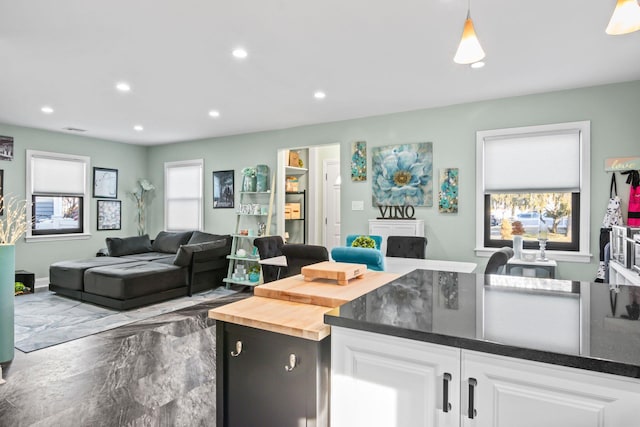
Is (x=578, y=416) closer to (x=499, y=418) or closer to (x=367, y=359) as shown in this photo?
(x=499, y=418)

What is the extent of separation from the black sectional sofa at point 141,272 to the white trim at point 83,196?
31.2 inches

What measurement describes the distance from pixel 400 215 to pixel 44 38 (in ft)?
13.6

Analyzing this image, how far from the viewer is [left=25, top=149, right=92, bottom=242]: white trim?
6.00 m

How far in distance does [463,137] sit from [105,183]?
21.1ft

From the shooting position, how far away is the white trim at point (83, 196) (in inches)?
236

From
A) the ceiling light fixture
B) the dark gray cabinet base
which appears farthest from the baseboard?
the ceiling light fixture

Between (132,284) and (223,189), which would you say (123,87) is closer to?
(132,284)

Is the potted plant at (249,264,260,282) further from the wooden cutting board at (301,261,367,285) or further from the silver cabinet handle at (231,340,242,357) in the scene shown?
the silver cabinet handle at (231,340,242,357)

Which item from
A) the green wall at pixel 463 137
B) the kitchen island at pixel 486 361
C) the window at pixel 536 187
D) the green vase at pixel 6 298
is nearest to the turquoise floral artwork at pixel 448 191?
the green wall at pixel 463 137

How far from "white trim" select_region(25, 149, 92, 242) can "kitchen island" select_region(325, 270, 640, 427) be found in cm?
665

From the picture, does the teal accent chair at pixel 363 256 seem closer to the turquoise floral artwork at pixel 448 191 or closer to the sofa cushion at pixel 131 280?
the turquoise floral artwork at pixel 448 191

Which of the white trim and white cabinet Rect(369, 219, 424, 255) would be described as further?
the white trim

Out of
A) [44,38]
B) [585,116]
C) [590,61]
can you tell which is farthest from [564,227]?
[44,38]

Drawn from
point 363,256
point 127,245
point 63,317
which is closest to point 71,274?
point 63,317
